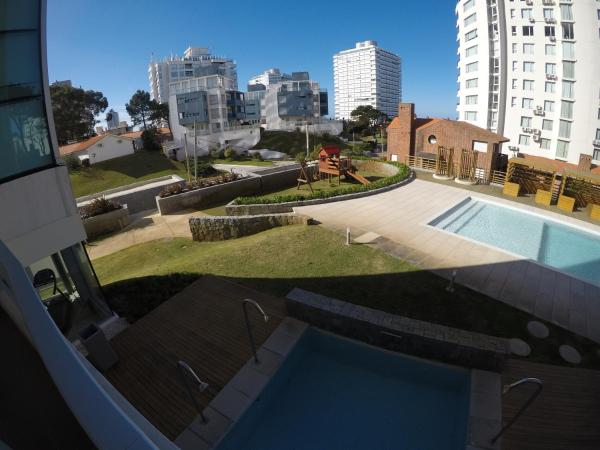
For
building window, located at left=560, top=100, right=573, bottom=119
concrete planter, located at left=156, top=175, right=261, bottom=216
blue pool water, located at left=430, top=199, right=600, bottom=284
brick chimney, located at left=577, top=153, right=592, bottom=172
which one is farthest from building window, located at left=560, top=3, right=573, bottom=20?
concrete planter, located at left=156, top=175, right=261, bottom=216

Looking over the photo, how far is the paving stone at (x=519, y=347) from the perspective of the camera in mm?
7746

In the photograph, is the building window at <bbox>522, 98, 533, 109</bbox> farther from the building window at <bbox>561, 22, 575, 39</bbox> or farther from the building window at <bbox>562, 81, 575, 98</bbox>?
the building window at <bbox>561, 22, 575, 39</bbox>

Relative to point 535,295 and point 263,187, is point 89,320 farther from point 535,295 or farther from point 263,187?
point 263,187

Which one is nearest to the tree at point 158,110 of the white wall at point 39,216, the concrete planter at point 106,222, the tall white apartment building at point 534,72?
the concrete planter at point 106,222

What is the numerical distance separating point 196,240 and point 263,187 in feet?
29.5

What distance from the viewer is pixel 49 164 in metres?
7.80

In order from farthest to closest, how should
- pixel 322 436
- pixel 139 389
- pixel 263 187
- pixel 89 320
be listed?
1. pixel 263 187
2. pixel 89 320
3. pixel 139 389
4. pixel 322 436

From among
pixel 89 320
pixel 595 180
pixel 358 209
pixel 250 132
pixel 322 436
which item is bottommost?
pixel 322 436

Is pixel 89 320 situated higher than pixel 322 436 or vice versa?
pixel 89 320

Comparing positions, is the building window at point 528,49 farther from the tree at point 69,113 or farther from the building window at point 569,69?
the tree at point 69,113

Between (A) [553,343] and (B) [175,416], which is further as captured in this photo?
(A) [553,343]

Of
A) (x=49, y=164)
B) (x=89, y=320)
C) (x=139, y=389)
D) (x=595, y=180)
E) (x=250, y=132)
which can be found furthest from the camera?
(x=250, y=132)

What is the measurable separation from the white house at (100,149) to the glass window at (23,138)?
36139mm

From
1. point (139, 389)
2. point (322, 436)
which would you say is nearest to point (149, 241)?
point (139, 389)
